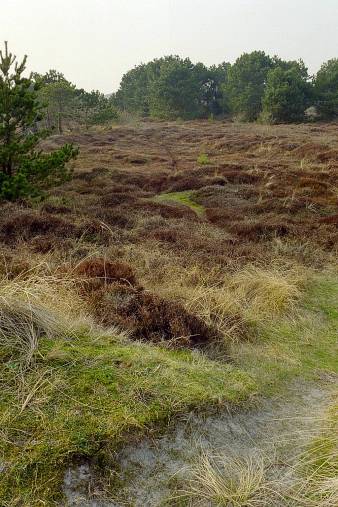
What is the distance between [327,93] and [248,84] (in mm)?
9531

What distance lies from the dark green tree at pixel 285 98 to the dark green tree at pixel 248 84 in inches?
219

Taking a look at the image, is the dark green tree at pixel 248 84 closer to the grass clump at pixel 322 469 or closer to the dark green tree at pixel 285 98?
the dark green tree at pixel 285 98

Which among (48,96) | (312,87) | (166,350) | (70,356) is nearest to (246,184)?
(166,350)

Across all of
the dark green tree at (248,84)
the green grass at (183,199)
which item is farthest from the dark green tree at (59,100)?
the green grass at (183,199)

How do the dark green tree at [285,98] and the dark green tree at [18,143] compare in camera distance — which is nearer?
the dark green tree at [18,143]

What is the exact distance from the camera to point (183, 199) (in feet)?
42.8

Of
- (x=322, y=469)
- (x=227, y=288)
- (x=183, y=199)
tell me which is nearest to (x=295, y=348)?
(x=227, y=288)

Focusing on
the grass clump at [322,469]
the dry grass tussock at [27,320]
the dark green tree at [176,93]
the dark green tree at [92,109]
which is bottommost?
the grass clump at [322,469]

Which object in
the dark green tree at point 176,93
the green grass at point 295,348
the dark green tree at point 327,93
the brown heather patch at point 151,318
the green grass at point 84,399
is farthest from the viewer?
the dark green tree at point 176,93

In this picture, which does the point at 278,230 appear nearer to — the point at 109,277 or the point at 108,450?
the point at 109,277

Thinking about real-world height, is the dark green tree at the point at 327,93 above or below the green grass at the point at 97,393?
above

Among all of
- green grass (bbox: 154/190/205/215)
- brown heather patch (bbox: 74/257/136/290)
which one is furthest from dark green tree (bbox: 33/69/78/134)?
brown heather patch (bbox: 74/257/136/290)

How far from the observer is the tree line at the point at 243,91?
39.4 meters

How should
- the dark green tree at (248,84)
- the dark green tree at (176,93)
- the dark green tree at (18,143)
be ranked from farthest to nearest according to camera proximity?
1. the dark green tree at (176,93)
2. the dark green tree at (248,84)
3. the dark green tree at (18,143)
